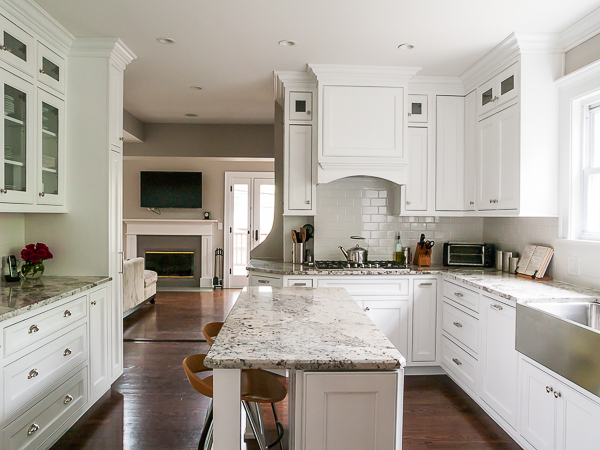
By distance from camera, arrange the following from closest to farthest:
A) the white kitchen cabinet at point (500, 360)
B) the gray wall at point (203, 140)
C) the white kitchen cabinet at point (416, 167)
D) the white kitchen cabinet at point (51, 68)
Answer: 1. the white kitchen cabinet at point (500, 360)
2. the white kitchen cabinet at point (51, 68)
3. the white kitchen cabinet at point (416, 167)
4. the gray wall at point (203, 140)

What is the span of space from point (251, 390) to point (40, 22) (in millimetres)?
2617

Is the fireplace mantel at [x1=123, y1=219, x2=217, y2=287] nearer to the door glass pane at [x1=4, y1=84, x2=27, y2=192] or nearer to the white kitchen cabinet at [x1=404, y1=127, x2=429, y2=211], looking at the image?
the white kitchen cabinet at [x1=404, y1=127, x2=429, y2=211]

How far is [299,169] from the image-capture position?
153 inches

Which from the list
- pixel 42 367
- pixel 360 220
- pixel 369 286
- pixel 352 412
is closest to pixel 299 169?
pixel 360 220

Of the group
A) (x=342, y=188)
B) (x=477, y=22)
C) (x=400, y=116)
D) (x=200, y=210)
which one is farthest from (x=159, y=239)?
(x=477, y=22)

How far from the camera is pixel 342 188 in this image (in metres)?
4.14

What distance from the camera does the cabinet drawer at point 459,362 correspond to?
10.1 feet

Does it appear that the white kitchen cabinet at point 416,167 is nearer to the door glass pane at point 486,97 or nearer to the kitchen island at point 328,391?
the door glass pane at point 486,97

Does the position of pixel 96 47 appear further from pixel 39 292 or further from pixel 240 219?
pixel 240 219

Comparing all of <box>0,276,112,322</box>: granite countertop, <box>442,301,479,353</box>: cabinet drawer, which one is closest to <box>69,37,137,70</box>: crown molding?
<box>0,276,112,322</box>: granite countertop

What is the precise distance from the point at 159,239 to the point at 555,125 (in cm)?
679

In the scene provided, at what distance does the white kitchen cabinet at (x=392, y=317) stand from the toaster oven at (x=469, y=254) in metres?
0.70

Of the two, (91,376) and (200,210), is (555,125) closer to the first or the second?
(91,376)

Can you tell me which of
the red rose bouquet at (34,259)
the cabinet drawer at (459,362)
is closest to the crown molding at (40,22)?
the red rose bouquet at (34,259)
